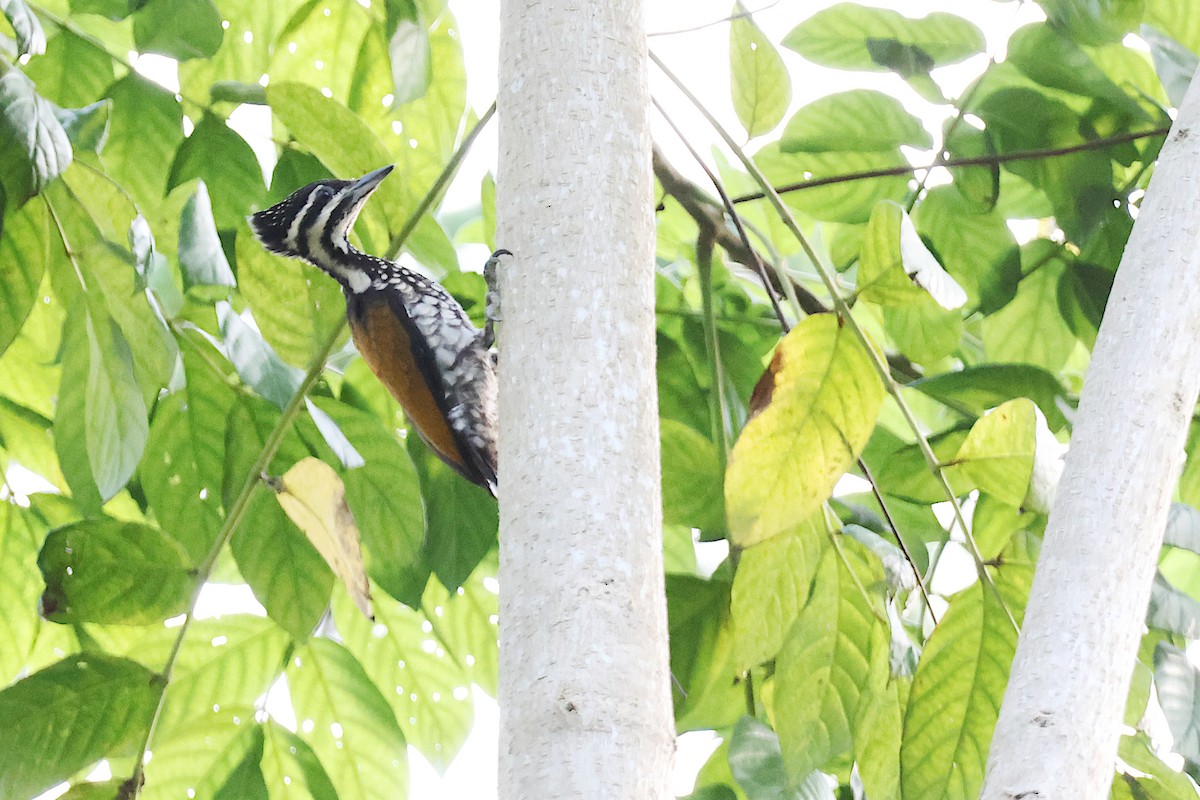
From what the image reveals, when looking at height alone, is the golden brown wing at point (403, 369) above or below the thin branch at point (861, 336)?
above

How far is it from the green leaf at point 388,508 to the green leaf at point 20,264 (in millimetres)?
351

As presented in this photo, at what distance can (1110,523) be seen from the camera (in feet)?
3.02

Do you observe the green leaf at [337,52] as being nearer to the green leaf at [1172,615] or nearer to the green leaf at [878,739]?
the green leaf at [878,739]

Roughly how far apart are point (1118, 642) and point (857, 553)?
1.57 ft

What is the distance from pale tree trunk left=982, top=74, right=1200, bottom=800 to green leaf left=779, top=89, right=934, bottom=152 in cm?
63

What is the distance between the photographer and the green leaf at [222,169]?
1.62m

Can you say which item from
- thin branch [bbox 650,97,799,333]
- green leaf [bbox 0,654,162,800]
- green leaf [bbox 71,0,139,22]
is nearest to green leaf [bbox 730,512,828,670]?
thin branch [bbox 650,97,799,333]

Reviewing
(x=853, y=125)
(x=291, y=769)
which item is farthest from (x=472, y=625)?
(x=853, y=125)

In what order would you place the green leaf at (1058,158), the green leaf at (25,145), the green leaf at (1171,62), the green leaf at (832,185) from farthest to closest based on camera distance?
1. the green leaf at (832,185)
2. the green leaf at (1058,158)
3. the green leaf at (1171,62)
4. the green leaf at (25,145)

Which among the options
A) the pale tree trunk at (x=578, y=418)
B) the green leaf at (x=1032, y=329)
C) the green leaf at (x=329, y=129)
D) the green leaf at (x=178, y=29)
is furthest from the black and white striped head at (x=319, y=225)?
the green leaf at (x=1032, y=329)

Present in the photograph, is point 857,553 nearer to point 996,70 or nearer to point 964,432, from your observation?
point 964,432

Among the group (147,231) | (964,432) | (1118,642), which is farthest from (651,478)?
(964,432)

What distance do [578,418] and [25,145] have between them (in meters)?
0.63

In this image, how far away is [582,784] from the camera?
0.73 metres
